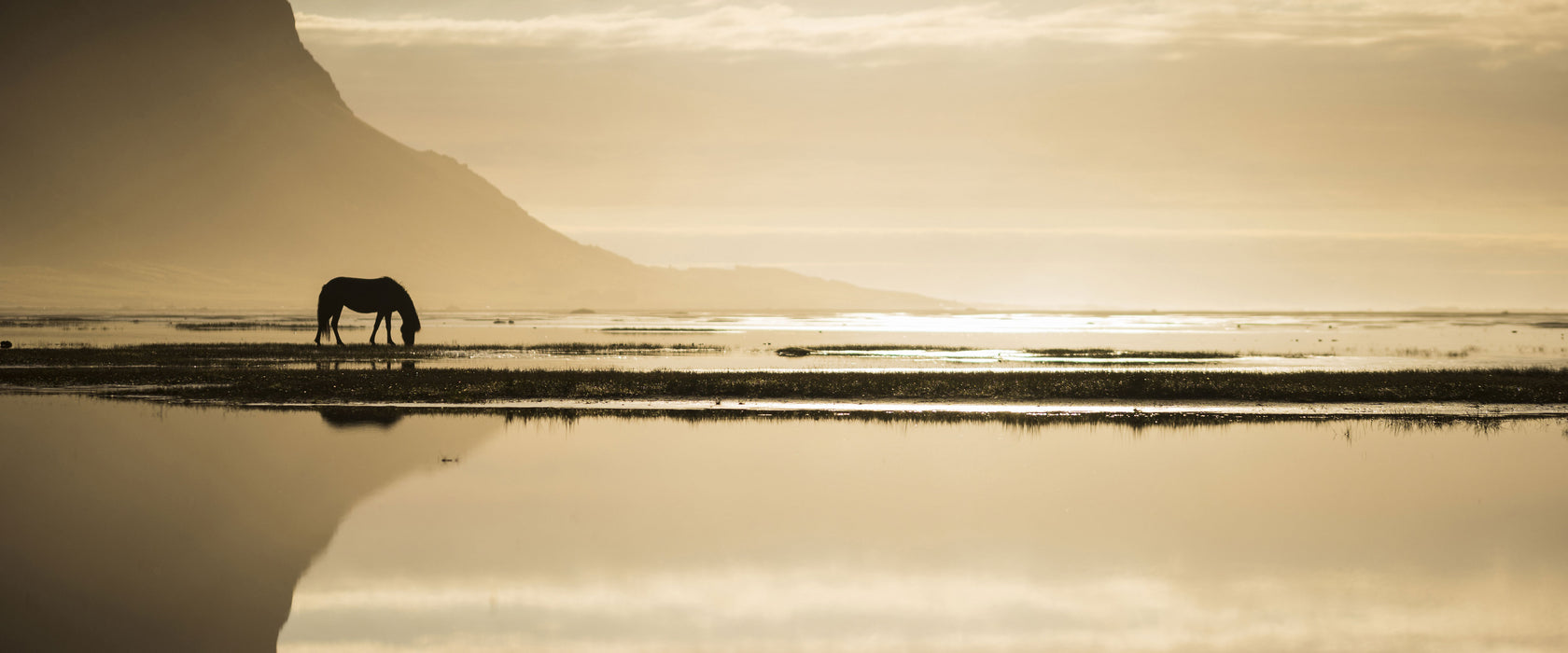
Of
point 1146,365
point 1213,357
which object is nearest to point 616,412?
point 1146,365

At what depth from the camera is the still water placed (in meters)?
12.9

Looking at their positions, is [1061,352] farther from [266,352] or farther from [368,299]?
[266,352]

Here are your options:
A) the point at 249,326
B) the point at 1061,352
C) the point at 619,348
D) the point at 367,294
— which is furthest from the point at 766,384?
the point at 249,326

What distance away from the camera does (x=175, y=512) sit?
60.3ft

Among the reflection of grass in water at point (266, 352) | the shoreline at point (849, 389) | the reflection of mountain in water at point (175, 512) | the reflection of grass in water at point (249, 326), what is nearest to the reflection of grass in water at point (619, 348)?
the reflection of grass in water at point (266, 352)

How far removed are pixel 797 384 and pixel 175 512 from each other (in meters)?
24.0

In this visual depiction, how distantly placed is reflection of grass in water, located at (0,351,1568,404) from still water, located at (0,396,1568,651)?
33.0 ft

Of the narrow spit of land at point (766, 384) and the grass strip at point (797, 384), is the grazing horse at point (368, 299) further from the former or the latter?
the grass strip at point (797, 384)

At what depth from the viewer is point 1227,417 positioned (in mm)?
32844

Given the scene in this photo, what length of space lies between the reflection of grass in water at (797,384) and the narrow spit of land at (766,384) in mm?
37

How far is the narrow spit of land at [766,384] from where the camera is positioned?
37906 mm

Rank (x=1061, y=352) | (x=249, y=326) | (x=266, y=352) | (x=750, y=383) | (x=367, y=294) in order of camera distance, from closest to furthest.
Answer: (x=750, y=383), (x=266, y=352), (x=1061, y=352), (x=367, y=294), (x=249, y=326)

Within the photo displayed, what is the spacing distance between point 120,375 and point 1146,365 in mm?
37054

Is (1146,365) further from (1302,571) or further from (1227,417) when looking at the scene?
(1302,571)
